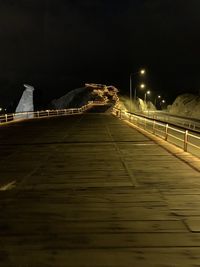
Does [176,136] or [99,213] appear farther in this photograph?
[176,136]

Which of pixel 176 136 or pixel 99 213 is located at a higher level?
pixel 99 213

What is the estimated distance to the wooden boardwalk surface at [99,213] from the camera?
521 cm

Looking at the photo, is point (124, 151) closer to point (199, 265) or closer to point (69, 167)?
point (69, 167)

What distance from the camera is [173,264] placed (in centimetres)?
489

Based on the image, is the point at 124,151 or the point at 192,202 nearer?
the point at 192,202

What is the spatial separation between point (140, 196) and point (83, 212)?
1.71 meters

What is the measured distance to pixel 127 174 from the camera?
11.4m

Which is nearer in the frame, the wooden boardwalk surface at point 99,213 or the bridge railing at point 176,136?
the wooden boardwalk surface at point 99,213

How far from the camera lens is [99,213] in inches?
288

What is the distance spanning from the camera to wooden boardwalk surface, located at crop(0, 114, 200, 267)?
5207mm

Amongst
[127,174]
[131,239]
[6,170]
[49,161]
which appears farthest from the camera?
[49,161]

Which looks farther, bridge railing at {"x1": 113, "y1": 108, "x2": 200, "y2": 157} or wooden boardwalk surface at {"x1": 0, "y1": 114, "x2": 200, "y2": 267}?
bridge railing at {"x1": 113, "y1": 108, "x2": 200, "y2": 157}

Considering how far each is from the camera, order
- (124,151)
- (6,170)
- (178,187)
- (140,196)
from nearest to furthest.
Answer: (140,196)
(178,187)
(6,170)
(124,151)

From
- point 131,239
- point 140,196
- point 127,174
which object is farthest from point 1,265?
point 127,174
